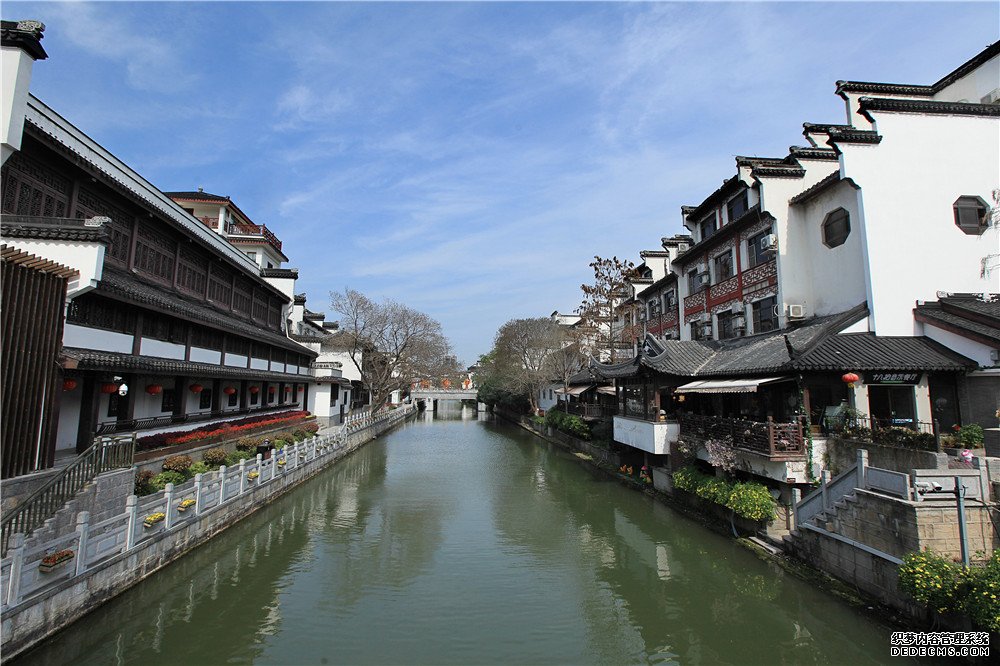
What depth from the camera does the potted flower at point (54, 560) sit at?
7320mm

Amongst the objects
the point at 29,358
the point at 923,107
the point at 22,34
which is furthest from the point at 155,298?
the point at 923,107

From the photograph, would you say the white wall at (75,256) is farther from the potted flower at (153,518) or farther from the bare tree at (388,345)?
the bare tree at (388,345)

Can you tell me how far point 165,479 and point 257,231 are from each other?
3120 cm

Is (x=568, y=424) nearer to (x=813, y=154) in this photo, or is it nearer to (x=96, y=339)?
(x=813, y=154)

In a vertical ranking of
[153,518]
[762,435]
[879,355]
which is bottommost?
[153,518]

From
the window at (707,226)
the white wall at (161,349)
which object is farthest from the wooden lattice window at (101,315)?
the window at (707,226)

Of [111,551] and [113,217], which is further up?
[113,217]

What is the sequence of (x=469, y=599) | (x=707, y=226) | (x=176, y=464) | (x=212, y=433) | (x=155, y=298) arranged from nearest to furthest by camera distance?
(x=469, y=599) < (x=176, y=464) < (x=155, y=298) < (x=212, y=433) < (x=707, y=226)

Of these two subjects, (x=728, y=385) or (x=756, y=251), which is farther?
(x=756, y=251)

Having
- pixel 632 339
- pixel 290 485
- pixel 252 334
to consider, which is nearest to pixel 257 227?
pixel 252 334

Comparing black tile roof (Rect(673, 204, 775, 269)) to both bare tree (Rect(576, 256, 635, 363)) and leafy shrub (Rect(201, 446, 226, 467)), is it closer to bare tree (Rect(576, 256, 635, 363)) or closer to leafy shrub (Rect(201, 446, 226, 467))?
bare tree (Rect(576, 256, 635, 363))

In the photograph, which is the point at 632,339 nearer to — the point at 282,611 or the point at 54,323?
the point at 282,611

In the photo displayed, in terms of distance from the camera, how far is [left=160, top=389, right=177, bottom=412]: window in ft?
56.4

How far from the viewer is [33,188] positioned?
12.5m
